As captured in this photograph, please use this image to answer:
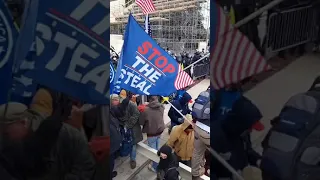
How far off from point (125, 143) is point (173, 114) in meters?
1.04

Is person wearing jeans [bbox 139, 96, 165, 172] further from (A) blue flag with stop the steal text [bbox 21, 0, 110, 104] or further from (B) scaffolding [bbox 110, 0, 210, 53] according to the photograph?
(B) scaffolding [bbox 110, 0, 210, 53]

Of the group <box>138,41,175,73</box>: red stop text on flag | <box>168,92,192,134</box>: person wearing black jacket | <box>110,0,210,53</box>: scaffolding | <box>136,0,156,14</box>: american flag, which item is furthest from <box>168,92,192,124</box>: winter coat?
<box>110,0,210,53</box>: scaffolding

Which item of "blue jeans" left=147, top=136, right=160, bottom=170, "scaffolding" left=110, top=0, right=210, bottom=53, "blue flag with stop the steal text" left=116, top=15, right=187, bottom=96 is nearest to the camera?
"blue flag with stop the steal text" left=116, top=15, right=187, bottom=96

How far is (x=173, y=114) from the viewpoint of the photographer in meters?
5.12

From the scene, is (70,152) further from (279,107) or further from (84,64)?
(279,107)

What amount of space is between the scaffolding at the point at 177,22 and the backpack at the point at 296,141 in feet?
56.0

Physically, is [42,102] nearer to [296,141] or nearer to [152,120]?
[296,141]

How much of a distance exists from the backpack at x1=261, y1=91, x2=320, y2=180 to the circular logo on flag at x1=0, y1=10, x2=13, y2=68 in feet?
4.40

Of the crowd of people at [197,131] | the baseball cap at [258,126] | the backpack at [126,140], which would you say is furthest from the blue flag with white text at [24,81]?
the backpack at [126,140]

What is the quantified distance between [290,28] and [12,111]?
142cm

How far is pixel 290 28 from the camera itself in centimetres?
152

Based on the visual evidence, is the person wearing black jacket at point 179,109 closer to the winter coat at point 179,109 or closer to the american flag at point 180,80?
the winter coat at point 179,109

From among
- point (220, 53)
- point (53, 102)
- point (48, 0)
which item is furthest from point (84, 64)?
point (220, 53)

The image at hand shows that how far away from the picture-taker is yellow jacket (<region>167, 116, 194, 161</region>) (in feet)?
12.8
